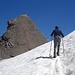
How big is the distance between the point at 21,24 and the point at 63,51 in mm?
99691

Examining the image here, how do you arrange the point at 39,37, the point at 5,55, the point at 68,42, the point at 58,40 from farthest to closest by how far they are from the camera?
1. the point at 39,37
2. the point at 5,55
3. the point at 68,42
4. the point at 58,40

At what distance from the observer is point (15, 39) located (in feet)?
361

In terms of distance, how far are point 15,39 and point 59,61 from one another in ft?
297

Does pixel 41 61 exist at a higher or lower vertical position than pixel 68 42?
lower

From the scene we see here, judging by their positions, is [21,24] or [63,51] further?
[21,24]

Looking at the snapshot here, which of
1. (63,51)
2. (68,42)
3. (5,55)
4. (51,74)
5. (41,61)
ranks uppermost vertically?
(5,55)

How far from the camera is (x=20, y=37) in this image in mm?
113250

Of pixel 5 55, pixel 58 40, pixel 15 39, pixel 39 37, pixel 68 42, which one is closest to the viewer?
pixel 58 40

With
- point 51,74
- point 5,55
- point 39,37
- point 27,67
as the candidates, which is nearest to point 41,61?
point 27,67

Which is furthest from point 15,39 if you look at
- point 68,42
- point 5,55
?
point 68,42

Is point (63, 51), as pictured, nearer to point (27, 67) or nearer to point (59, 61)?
point (59, 61)

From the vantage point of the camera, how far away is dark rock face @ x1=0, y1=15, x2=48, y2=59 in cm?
10369

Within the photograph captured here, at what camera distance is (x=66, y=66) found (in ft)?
62.6

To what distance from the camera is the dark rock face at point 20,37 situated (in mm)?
103688
